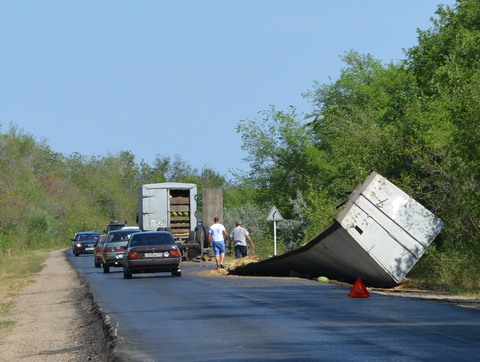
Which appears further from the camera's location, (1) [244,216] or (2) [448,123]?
(1) [244,216]

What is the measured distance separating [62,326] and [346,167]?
23.7 m

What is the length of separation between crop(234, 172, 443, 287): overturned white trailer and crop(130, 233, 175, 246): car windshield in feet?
24.6

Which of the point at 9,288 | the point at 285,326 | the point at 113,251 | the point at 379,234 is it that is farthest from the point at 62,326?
the point at 113,251

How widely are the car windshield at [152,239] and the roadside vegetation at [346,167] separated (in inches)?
251

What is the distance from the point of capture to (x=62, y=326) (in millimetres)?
19125

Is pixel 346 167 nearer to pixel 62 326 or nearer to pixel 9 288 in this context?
pixel 9 288

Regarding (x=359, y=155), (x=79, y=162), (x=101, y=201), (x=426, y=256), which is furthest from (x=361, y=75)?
(x=79, y=162)

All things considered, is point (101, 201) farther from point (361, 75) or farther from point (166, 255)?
point (166, 255)

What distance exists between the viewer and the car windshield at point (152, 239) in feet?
114

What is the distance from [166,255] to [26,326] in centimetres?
1478

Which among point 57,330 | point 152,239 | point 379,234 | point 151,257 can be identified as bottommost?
point 57,330

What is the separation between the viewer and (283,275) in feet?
113

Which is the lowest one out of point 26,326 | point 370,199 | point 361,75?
point 26,326

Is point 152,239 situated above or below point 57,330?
above
